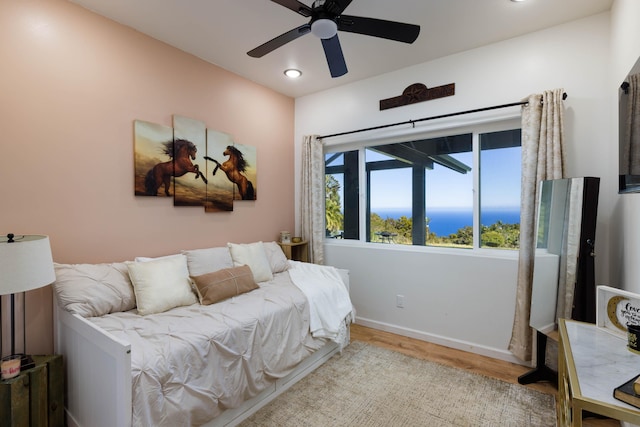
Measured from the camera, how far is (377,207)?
12.0 feet

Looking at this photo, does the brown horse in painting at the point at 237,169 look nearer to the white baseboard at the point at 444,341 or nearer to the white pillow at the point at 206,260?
the white pillow at the point at 206,260

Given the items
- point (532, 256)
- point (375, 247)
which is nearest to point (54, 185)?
point (375, 247)

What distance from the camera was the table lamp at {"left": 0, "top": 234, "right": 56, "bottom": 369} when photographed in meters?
1.52

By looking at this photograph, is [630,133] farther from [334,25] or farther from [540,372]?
[540,372]

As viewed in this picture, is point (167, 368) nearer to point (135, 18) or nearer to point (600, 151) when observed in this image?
point (135, 18)

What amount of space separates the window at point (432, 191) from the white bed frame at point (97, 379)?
2066mm

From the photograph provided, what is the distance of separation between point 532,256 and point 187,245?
3.04 m

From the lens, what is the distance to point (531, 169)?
253 centimetres

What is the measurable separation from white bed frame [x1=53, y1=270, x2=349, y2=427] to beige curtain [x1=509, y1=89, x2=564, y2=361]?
207cm

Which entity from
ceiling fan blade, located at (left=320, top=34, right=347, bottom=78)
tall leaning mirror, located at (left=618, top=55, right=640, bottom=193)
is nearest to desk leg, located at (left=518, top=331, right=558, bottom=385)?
tall leaning mirror, located at (left=618, top=55, right=640, bottom=193)

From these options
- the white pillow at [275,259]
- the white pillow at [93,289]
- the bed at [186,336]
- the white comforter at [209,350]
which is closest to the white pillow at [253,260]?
the bed at [186,336]

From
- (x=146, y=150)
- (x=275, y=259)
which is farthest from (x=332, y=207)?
(x=146, y=150)

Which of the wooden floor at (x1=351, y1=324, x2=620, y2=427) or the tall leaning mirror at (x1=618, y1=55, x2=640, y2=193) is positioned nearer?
the tall leaning mirror at (x1=618, y1=55, x2=640, y2=193)

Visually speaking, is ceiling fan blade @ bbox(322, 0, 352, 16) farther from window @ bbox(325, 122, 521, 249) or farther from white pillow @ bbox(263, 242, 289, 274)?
white pillow @ bbox(263, 242, 289, 274)
